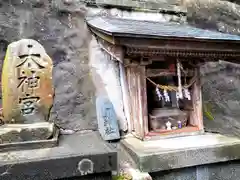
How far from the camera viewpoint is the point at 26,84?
3.65 m

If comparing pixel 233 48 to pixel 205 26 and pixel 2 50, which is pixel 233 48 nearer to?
pixel 205 26

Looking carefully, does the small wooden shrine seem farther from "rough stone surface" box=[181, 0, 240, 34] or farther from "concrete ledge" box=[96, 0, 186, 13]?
"rough stone surface" box=[181, 0, 240, 34]

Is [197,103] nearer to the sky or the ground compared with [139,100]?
nearer to the ground

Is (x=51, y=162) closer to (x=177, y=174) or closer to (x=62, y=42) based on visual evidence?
(x=177, y=174)

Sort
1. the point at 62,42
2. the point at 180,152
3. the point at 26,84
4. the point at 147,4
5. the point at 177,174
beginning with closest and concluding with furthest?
the point at 26,84, the point at 180,152, the point at 177,174, the point at 62,42, the point at 147,4

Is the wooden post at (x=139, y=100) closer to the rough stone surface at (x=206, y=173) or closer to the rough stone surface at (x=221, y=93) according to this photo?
the rough stone surface at (x=206, y=173)

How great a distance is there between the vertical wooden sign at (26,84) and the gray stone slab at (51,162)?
0.63 meters

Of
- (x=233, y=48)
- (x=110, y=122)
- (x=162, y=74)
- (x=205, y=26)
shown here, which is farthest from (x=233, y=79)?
(x=110, y=122)

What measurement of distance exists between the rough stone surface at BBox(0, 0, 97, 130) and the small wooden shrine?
116 centimetres

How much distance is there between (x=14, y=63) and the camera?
362cm

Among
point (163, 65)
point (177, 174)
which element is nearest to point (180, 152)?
point (177, 174)

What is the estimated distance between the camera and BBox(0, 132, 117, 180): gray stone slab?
2959mm

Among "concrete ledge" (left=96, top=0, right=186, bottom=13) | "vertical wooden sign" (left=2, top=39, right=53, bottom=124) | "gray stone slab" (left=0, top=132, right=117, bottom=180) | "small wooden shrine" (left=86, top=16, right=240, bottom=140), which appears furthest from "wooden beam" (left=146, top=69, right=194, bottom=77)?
"concrete ledge" (left=96, top=0, right=186, bottom=13)

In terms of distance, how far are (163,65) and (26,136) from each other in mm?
3317
